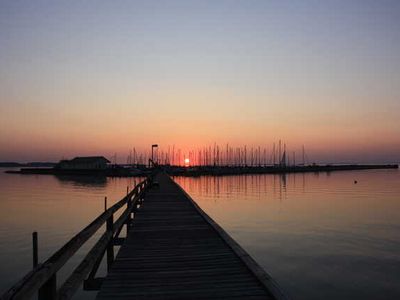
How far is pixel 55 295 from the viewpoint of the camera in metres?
4.32

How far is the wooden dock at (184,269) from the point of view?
19.8 feet

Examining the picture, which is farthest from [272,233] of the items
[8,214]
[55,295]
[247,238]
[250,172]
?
[250,172]

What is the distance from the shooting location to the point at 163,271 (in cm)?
734

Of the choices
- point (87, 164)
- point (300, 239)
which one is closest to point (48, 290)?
point (300, 239)

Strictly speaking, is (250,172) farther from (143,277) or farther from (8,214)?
(143,277)

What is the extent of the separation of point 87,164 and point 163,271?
12014 cm

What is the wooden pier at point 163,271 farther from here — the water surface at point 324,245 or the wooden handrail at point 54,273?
the water surface at point 324,245

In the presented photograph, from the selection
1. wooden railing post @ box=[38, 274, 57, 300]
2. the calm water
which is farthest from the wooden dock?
the calm water

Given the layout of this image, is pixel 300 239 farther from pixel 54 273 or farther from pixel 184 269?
pixel 54 273

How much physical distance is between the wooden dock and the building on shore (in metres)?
111

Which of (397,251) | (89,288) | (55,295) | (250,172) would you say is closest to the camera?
(55,295)

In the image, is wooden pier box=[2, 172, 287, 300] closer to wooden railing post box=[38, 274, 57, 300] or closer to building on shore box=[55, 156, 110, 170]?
wooden railing post box=[38, 274, 57, 300]

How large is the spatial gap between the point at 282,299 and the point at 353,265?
10083 millimetres

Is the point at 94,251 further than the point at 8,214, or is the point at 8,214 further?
the point at 8,214
